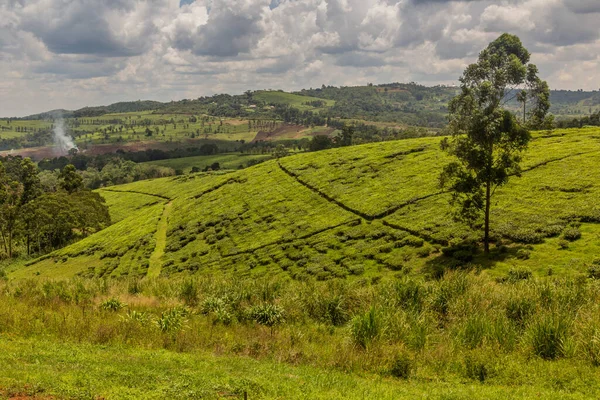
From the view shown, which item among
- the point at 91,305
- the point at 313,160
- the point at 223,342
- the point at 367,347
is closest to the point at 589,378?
the point at 367,347

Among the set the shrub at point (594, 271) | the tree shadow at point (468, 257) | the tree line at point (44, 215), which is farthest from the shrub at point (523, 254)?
the tree line at point (44, 215)

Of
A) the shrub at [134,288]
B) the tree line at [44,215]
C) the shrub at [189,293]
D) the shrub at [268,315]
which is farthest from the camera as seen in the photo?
the tree line at [44,215]

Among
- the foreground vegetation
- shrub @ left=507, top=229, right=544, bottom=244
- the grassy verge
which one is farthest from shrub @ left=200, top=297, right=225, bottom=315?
shrub @ left=507, top=229, right=544, bottom=244

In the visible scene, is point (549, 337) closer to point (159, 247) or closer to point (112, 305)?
point (112, 305)

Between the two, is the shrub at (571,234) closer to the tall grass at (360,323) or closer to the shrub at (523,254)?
the shrub at (523,254)

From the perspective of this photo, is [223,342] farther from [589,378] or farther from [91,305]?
[589,378]

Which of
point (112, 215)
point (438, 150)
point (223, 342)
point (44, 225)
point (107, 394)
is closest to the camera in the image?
point (107, 394)

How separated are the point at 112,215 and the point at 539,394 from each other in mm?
159088

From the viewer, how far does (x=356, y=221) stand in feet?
229

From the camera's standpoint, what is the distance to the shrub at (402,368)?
17.0 metres

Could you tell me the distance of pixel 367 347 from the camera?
18.7 m

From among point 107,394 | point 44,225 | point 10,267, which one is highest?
point 107,394

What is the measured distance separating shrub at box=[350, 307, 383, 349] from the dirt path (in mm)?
58016

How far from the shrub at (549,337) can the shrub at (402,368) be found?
5486 millimetres
